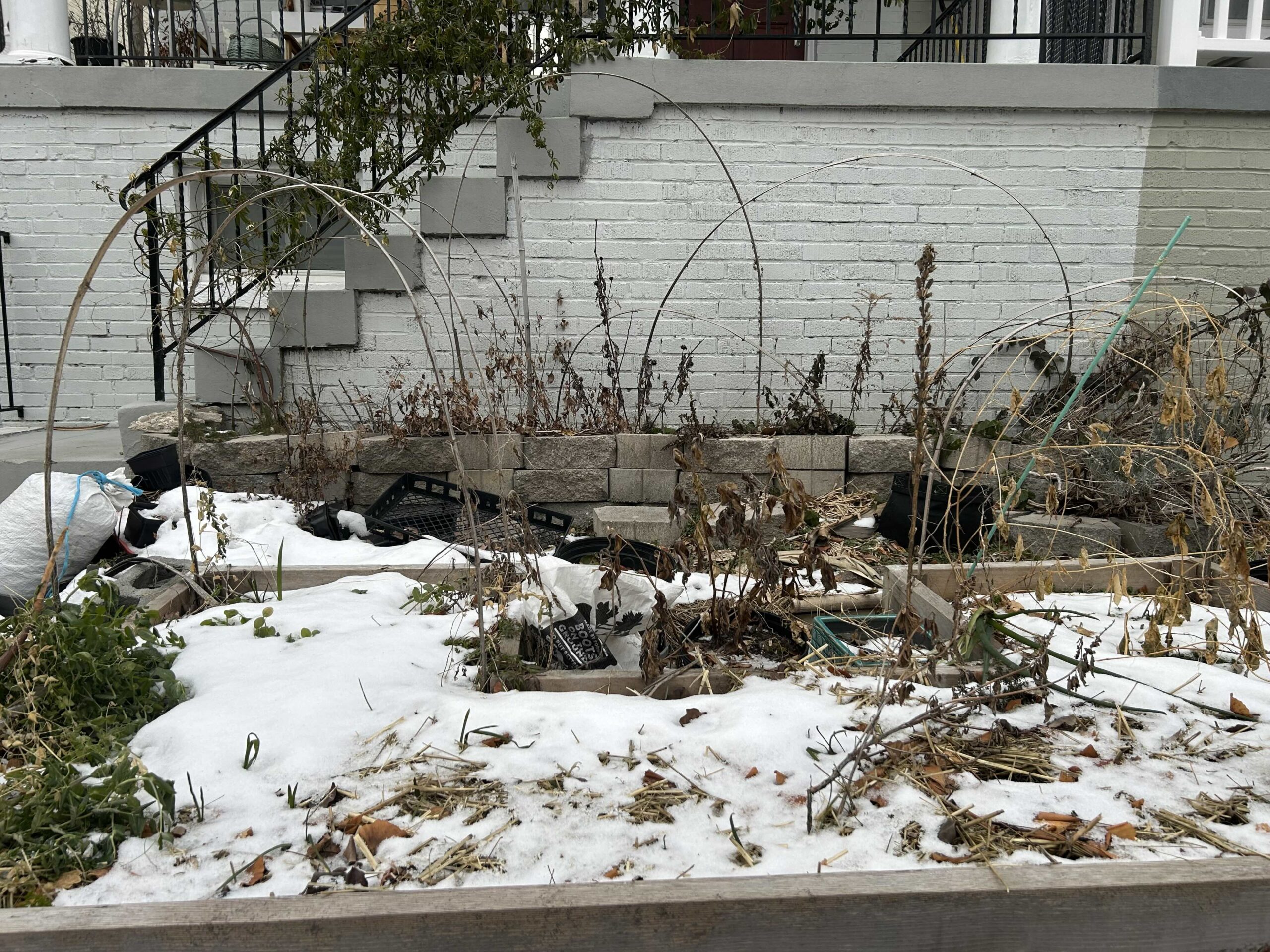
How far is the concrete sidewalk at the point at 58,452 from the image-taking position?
4.70 m

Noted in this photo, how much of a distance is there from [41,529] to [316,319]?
1841 millimetres

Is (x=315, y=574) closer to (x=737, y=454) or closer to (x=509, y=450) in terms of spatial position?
(x=509, y=450)

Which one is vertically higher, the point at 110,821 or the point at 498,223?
the point at 498,223

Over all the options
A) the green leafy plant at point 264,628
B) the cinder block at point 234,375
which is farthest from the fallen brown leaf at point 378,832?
the cinder block at point 234,375

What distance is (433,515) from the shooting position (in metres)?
4.64

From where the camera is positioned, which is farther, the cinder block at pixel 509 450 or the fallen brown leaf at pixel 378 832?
the cinder block at pixel 509 450

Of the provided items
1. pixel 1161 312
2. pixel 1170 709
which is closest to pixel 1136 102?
pixel 1161 312

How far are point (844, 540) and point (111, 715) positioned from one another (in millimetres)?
3079

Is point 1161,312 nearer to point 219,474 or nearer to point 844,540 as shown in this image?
point 844,540

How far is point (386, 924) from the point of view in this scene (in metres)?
1.57

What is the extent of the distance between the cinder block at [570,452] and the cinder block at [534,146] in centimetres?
152

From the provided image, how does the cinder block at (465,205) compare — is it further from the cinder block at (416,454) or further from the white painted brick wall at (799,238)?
the cinder block at (416,454)

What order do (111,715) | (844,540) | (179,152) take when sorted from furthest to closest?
(179,152), (844,540), (111,715)

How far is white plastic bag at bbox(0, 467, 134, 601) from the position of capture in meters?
3.81
